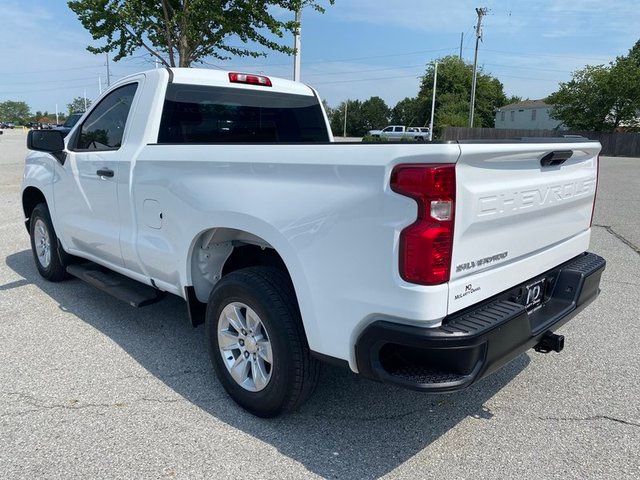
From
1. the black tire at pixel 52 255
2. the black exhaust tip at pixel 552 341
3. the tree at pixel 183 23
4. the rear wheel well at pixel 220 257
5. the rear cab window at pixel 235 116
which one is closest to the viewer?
the black exhaust tip at pixel 552 341

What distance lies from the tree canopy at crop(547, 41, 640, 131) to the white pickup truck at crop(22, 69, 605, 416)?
48.5 metres

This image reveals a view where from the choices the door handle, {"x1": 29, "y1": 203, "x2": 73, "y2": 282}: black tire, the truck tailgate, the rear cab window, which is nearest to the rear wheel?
{"x1": 29, "y1": 203, "x2": 73, "y2": 282}: black tire

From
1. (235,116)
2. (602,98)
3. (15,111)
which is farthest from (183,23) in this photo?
(15,111)

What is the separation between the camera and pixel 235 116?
425 centimetres

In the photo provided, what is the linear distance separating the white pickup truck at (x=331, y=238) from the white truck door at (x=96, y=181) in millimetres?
24

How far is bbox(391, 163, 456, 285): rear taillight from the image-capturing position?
2148 millimetres

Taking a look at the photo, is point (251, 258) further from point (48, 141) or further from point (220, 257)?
point (48, 141)

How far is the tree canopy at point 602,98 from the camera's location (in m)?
44.0

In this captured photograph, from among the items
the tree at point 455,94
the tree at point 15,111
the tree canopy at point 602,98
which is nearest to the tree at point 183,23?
the tree canopy at point 602,98

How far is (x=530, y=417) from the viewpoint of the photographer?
3.11 meters

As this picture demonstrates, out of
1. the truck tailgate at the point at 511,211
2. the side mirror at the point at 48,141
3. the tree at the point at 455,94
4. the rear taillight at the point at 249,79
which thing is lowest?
the truck tailgate at the point at 511,211

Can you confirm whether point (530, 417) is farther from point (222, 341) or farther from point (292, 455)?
point (222, 341)

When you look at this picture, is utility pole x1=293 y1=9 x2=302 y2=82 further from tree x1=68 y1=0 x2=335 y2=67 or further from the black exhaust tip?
the black exhaust tip

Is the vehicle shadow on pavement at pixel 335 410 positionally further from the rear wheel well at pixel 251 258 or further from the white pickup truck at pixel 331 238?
the rear wheel well at pixel 251 258
